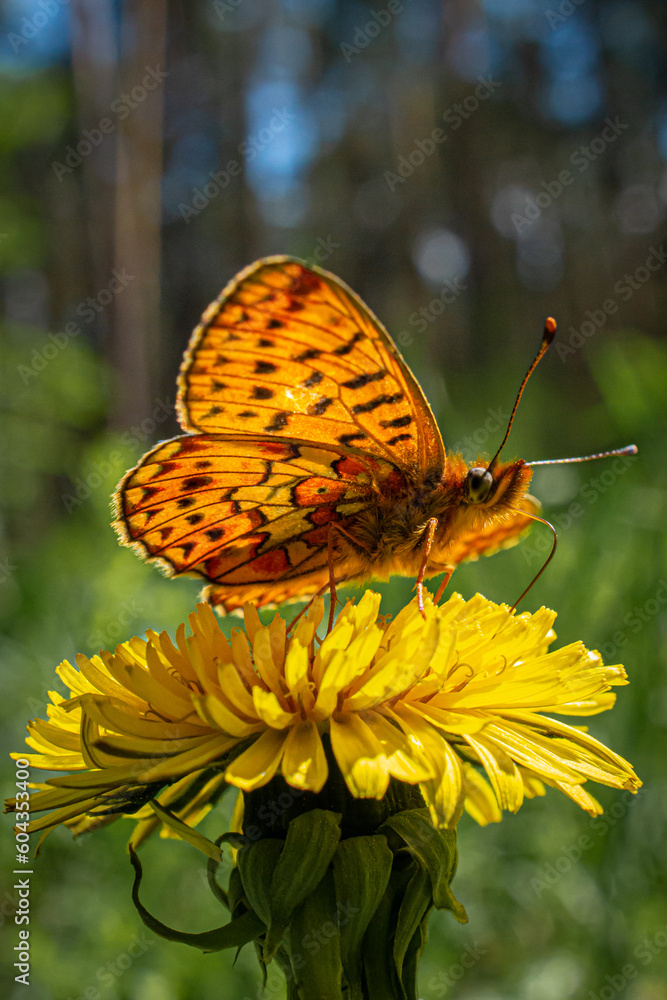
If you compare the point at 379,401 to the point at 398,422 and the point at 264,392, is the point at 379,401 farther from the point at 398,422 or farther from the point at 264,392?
the point at 264,392

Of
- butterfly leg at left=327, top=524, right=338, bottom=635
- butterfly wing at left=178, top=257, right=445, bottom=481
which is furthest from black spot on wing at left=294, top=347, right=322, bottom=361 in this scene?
butterfly leg at left=327, top=524, right=338, bottom=635

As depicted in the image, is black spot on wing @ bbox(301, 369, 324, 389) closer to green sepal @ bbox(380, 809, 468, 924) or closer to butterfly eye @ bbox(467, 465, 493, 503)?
butterfly eye @ bbox(467, 465, 493, 503)

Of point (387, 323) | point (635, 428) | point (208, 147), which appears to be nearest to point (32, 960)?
point (635, 428)

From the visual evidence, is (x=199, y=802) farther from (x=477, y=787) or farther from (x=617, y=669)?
(x=617, y=669)

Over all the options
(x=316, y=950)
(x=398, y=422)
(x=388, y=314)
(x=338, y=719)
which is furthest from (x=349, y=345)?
(x=388, y=314)

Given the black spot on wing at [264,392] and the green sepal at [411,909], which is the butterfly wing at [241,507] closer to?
the black spot on wing at [264,392]

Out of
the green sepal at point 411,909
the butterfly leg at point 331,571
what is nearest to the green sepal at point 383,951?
the green sepal at point 411,909
